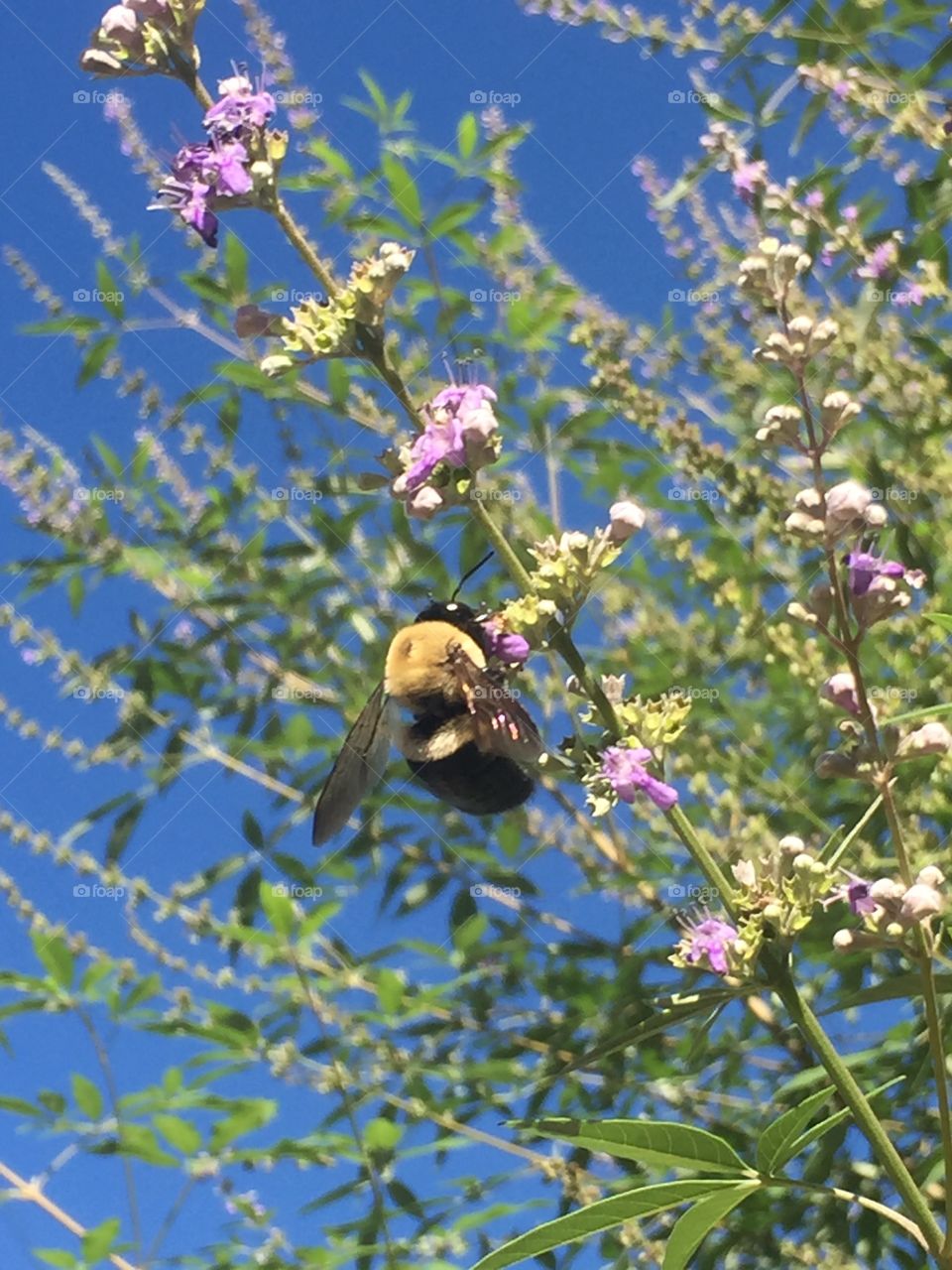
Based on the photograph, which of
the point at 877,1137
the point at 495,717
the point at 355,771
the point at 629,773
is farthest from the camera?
the point at 355,771

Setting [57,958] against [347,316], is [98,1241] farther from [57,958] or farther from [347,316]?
[347,316]

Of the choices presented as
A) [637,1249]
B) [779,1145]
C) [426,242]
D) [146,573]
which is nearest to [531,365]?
[426,242]

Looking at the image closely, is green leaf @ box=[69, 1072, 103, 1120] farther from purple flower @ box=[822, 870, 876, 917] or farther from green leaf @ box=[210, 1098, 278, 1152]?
purple flower @ box=[822, 870, 876, 917]

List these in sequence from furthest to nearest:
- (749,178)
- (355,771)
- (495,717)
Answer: (749,178), (355,771), (495,717)
